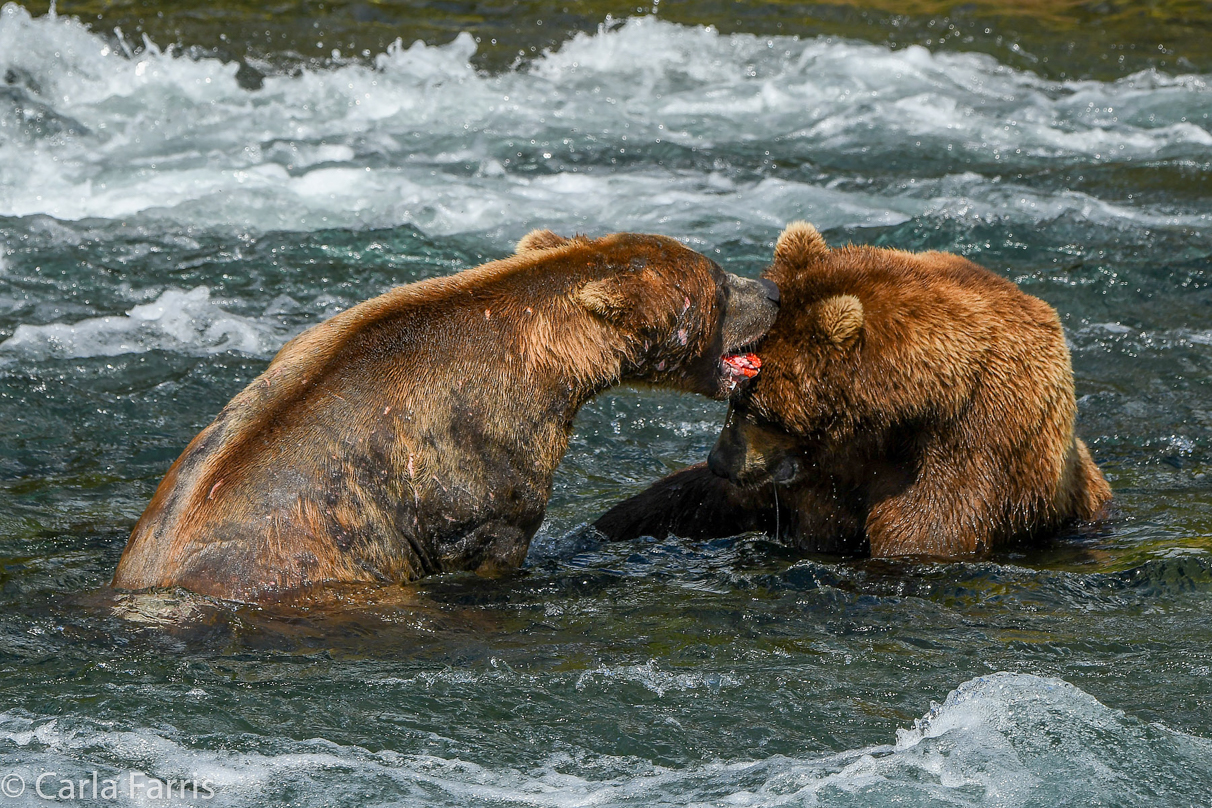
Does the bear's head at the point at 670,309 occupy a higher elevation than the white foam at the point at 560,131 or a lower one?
lower

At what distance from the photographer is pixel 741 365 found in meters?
5.12

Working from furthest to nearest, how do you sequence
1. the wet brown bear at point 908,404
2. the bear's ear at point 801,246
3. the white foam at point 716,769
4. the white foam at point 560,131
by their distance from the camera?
the white foam at point 560,131 → the bear's ear at point 801,246 → the wet brown bear at point 908,404 → the white foam at point 716,769

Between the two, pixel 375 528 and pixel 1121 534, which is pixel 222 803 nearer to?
pixel 375 528

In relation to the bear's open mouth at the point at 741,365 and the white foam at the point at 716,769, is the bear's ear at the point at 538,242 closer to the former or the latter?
the bear's open mouth at the point at 741,365

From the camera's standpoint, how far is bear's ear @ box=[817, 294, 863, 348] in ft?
16.1

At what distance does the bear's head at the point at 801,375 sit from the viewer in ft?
16.5

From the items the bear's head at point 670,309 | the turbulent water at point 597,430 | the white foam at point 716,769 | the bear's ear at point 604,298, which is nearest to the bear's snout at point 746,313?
the bear's head at point 670,309

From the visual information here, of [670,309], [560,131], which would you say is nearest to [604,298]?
[670,309]

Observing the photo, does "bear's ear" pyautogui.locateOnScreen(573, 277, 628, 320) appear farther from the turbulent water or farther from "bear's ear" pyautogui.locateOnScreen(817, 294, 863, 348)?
the turbulent water

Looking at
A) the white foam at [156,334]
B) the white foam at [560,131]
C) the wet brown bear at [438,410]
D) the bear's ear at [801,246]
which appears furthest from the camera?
the white foam at [560,131]

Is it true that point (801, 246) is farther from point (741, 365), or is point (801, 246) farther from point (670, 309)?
point (670, 309)

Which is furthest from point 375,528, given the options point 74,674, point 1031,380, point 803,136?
point 803,136

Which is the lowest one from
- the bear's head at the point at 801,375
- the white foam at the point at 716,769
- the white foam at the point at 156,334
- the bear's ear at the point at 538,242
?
the white foam at the point at 716,769

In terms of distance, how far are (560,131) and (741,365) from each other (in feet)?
25.8
